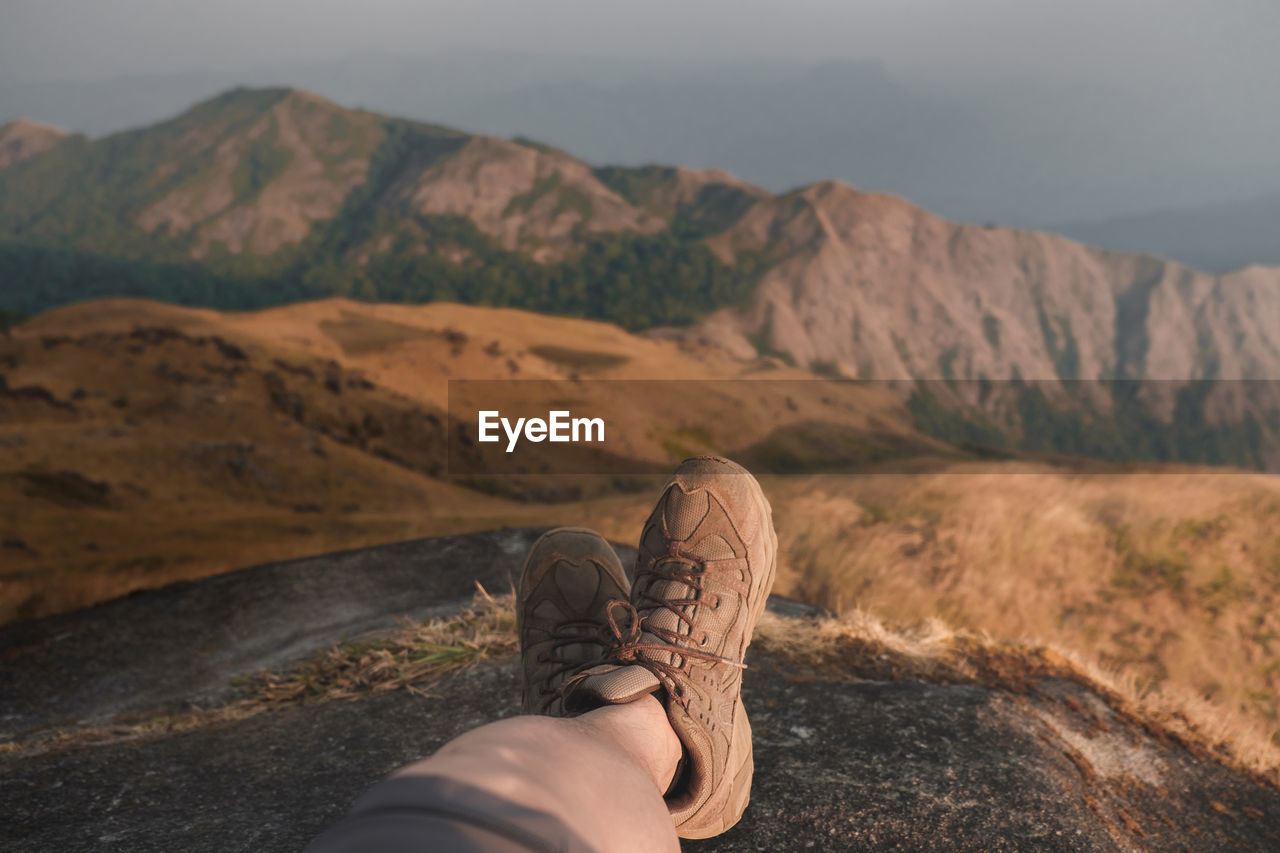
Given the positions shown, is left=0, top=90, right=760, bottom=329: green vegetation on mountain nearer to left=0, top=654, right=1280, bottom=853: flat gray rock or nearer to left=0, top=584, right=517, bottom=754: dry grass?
left=0, top=584, right=517, bottom=754: dry grass

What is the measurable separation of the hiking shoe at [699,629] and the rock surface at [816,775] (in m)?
0.26

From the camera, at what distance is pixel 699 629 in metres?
2.37

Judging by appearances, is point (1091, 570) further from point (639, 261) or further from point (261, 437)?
point (639, 261)

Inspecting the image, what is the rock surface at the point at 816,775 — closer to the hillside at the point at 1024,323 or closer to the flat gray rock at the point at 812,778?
the flat gray rock at the point at 812,778

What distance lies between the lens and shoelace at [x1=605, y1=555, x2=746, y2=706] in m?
2.07

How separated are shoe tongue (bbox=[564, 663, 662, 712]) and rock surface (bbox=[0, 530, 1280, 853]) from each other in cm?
52

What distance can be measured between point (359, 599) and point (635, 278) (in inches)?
3110

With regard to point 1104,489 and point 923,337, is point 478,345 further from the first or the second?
point 923,337

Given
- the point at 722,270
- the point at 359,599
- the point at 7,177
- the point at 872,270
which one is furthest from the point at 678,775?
the point at 7,177

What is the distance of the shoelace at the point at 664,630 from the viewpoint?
2066 mm

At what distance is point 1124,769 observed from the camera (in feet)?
8.64

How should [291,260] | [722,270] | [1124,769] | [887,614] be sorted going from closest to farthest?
[1124,769] → [887,614] → [722,270] → [291,260]

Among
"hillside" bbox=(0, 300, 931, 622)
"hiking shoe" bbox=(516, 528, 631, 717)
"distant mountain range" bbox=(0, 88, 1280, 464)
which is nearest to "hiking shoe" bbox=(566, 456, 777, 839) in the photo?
"hiking shoe" bbox=(516, 528, 631, 717)

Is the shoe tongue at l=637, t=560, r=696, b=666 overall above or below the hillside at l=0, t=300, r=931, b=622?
above
